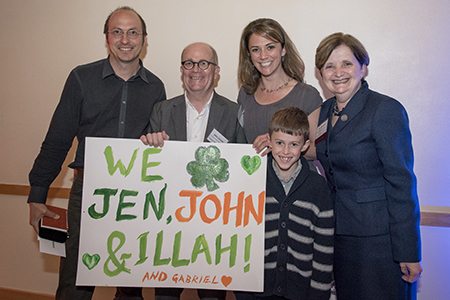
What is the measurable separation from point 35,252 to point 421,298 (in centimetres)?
320

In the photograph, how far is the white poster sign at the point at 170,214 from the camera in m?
1.58

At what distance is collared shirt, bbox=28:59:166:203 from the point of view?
1835 mm

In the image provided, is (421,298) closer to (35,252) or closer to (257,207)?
(257,207)

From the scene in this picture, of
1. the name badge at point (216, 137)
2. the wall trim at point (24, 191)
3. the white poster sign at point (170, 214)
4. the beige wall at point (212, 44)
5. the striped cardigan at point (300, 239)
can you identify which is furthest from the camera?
the wall trim at point (24, 191)

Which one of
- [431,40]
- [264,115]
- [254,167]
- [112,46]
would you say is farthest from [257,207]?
[431,40]

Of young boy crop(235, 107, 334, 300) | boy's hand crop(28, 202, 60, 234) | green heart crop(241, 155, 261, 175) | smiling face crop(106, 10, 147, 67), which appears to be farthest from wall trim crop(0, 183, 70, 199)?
young boy crop(235, 107, 334, 300)

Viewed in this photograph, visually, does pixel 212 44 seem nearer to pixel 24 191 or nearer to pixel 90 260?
pixel 90 260

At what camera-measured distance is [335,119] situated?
5.21 ft

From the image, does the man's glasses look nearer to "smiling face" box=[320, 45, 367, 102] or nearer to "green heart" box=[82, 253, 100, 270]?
"smiling face" box=[320, 45, 367, 102]

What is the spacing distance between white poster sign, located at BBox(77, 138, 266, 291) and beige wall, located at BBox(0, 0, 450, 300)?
1.05 meters

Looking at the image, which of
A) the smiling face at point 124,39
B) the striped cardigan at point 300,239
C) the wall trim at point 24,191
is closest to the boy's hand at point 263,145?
the striped cardigan at point 300,239

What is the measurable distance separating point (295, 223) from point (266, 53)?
3.18 ft

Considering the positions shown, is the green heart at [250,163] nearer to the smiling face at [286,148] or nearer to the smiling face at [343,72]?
the smiling face at [286,148]

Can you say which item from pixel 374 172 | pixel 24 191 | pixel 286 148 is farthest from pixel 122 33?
pixel 24 191
